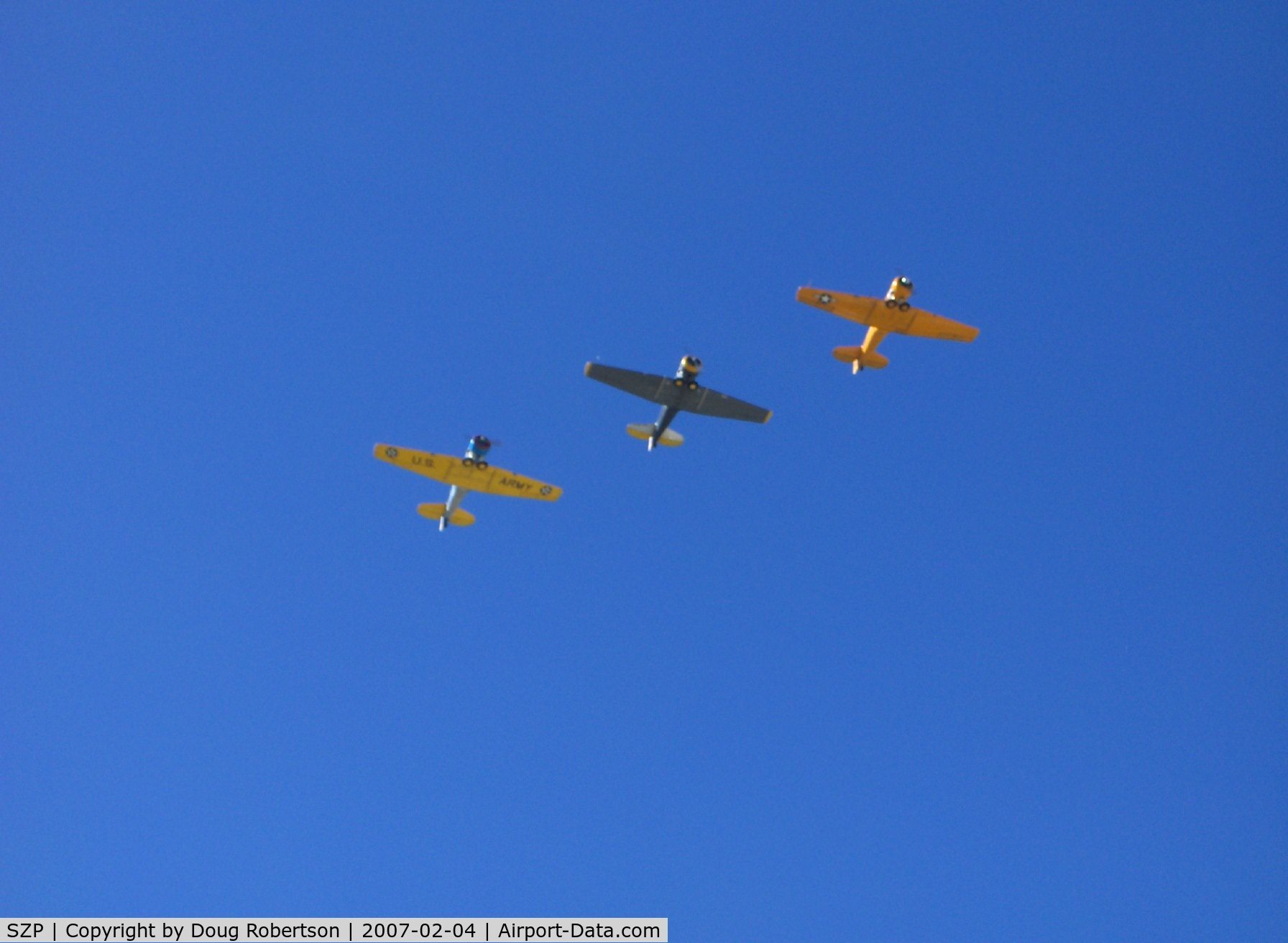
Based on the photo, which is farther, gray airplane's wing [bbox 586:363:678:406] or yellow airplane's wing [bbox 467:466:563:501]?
yellow airplane's wing [bbox 467:466:563:501]

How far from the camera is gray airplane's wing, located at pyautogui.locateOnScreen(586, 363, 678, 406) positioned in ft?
232

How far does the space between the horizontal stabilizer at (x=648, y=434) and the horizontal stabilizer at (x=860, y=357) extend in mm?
12161

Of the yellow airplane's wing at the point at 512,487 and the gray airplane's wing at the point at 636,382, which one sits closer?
the gray airplane's wing at the point at 636,382

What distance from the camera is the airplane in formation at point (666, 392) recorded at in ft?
232

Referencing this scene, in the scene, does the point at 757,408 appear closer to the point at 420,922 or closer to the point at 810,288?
the point at 810,288

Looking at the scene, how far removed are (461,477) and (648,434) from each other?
497 inches

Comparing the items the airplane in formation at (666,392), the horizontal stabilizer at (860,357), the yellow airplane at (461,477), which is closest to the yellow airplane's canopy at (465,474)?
the yellow airplane at (461,477)

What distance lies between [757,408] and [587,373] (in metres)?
11.2

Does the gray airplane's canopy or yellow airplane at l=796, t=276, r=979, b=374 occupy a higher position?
yellow airplane at l=796, t=276, r=979, b=374

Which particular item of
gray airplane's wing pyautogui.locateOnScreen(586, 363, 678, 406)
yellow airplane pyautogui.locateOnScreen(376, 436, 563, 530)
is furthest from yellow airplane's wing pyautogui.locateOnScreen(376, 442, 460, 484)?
gray airplane's wing pyautogui.locateOnScreen(586, 363, 678, 406)

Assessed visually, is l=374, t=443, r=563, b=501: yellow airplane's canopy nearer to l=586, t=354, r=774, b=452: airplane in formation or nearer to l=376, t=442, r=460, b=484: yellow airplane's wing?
l=376, t=442, r=460, b=484: yellow airplane's wing

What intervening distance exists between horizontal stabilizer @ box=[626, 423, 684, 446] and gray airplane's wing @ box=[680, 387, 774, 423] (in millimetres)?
1816

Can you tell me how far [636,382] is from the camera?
7094 centimetres

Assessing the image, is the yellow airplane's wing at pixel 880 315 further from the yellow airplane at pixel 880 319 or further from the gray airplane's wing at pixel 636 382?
the gray airplane's wing at pixel 636 382
